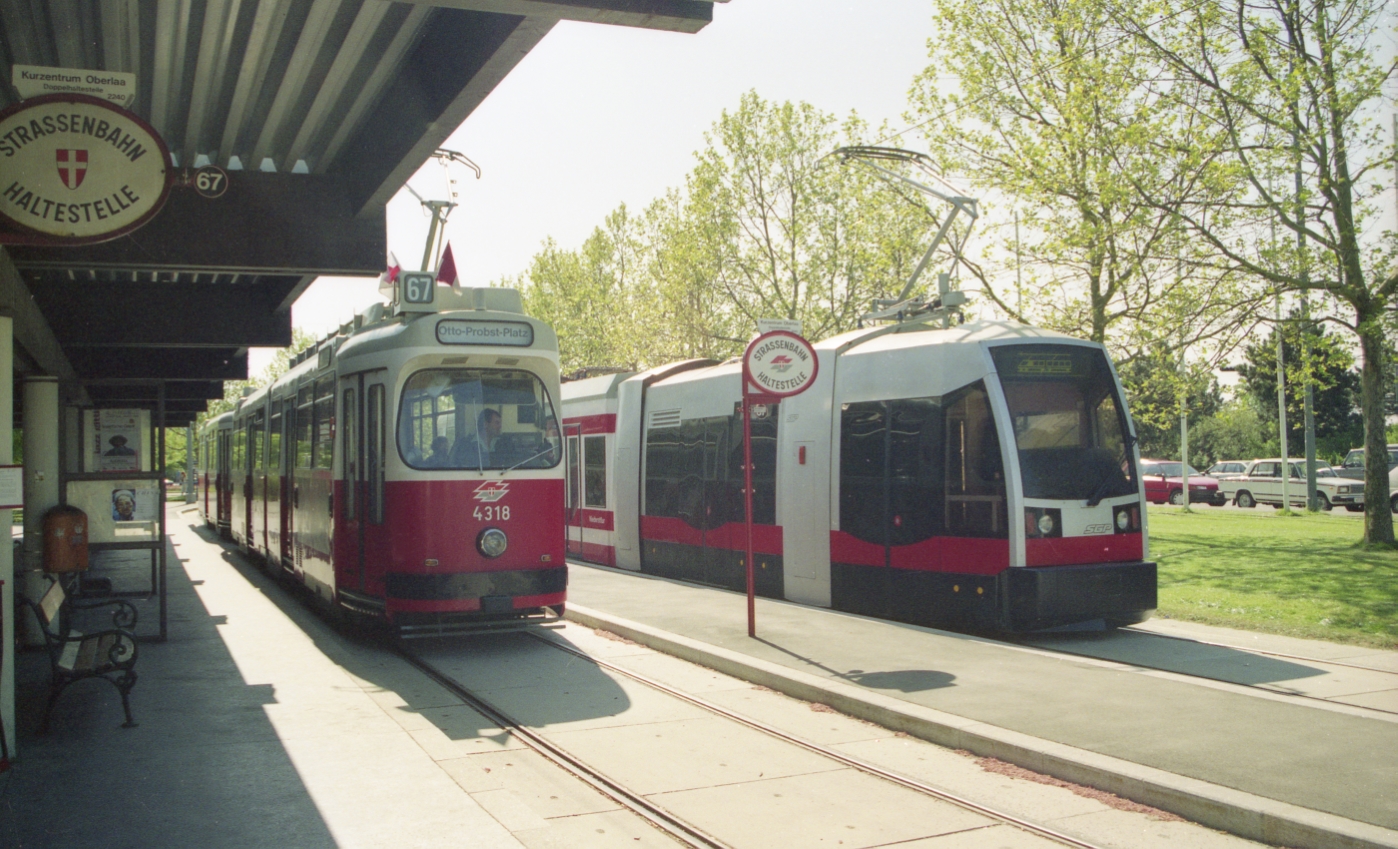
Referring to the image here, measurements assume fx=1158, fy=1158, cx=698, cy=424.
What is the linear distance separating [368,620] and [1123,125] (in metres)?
13.6

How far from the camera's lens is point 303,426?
13828 mm

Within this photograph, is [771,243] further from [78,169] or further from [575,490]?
[78,169]

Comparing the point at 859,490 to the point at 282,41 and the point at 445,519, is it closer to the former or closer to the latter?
the point at 445,519

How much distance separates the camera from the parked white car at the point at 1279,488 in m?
37.5

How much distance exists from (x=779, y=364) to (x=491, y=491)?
115 inches

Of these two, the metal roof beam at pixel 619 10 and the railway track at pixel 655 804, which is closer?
the metal roof beam at pixel 619 10

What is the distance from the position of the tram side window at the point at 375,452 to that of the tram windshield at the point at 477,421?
0.25 m

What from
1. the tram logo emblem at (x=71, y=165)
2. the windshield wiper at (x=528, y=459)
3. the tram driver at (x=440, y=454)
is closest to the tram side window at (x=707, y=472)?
the windshield wiper at (x=528, y=459)

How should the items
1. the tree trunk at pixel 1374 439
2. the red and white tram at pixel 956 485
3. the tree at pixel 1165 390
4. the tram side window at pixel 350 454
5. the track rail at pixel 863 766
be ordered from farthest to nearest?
1. the tree at pixel 1165 390
2. the tree trunk at pixel 1374 439
3. the tram side window at pixel 350 454
4. the red and white tram at pixel 956 485
5. the track rail at pixel 863 766

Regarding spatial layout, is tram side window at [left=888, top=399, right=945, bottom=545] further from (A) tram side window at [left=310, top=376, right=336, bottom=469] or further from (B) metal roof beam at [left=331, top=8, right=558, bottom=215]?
(A) tram side window at [left=310, top=376, right=336, bottom=469]

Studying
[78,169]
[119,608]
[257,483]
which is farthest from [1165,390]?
[78,169]

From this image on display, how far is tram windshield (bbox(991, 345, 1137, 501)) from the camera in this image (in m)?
10.7

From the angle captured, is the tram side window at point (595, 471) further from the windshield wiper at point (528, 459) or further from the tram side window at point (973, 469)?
the tram side window at point (973, 469)

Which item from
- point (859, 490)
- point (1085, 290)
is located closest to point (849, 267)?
point (1085, 290)
